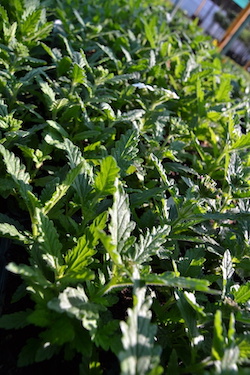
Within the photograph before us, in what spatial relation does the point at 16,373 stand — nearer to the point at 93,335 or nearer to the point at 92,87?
the point at 93,335

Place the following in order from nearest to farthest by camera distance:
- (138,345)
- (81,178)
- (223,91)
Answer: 1. (138,345)
2. (81,178)
3. (223,91)

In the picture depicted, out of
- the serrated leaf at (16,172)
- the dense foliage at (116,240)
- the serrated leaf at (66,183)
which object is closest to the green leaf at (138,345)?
the dense foliage at (116,240)

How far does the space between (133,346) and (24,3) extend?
8.80ft

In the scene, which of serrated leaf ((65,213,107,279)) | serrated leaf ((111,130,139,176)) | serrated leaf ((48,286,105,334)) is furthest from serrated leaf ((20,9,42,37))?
serrated leaf ((48,286,105,334))

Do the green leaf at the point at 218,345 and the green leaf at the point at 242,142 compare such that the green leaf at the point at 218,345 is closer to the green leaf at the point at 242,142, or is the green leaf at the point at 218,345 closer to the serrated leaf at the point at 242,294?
the serrated leaf at the point at 242,294

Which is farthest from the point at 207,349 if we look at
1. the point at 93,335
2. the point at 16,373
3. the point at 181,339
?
the point at 16,373

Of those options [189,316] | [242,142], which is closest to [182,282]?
[189,316]

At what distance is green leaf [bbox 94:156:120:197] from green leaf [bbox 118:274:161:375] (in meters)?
0.51

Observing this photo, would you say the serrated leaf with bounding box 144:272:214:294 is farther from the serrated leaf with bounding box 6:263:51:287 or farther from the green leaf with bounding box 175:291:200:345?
the serrated leaf with bounding box 6:263:51:287

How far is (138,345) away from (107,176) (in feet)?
2.18

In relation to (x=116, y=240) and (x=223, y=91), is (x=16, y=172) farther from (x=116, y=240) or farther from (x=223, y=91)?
(x=223, y=91)

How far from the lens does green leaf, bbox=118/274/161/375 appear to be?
889 millimetres

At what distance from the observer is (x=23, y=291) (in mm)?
1322

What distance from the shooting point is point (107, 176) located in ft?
4.43
